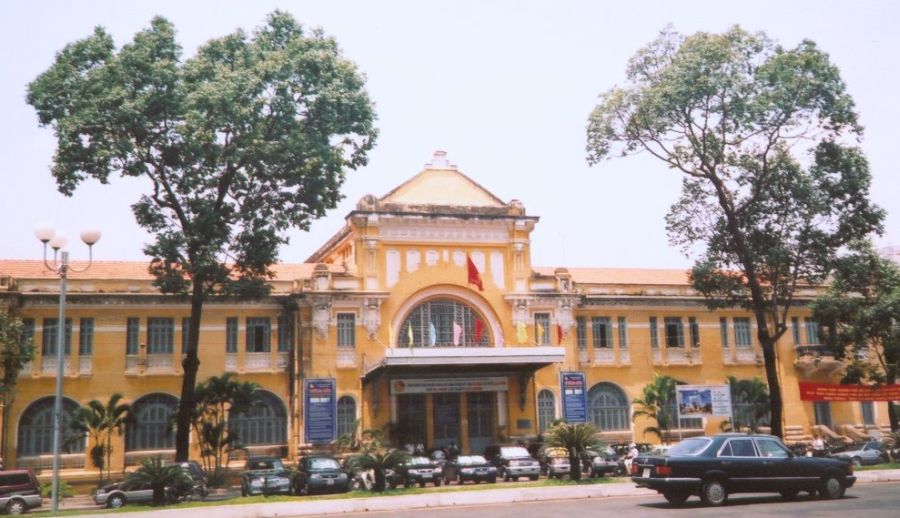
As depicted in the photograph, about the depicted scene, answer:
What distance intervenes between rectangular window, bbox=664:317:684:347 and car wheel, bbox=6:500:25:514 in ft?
96.4

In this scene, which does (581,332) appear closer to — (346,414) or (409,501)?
(346,414)

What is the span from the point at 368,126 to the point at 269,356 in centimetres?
1322

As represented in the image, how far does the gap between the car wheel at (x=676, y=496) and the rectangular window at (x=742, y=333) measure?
26.8 meters

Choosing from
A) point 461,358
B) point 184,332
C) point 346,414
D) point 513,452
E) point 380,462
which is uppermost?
point 184,332

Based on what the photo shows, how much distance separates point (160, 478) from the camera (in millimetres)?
20469

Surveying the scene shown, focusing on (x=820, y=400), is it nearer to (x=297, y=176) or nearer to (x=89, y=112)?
(x=297, y=176)

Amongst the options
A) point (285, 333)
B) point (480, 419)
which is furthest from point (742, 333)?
point (285, 333)

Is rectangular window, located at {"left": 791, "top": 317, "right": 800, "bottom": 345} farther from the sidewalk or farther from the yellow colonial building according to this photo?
the sidewalk

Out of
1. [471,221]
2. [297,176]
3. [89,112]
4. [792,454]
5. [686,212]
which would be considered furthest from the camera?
[471,221]

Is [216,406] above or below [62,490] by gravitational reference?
above

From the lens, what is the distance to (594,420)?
40531mm

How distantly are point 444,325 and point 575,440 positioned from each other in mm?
15746

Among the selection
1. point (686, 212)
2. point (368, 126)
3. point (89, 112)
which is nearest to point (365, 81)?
point (368, 126)

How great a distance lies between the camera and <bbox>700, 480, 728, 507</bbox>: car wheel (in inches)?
698
